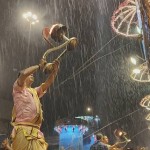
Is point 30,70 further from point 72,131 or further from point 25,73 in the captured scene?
point 72,131

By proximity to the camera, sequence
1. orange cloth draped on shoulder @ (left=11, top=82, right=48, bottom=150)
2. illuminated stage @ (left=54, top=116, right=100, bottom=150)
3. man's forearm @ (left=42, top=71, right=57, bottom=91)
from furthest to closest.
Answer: illuminated stage @ (left=54, top=116, right=100, bottom=150), man's forearm @ (left=42, top=71, right=57, bottom=91), orange cloth draped on shoulder @ (left=11, top=82, right=48, bottom=150)

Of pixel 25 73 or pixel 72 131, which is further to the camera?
pixel 72 131

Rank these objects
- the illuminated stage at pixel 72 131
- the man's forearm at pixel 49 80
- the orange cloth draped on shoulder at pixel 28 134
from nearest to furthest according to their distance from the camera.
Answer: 1. the orange cloth draped on shoulder at pixel 28 134
2. the man's forearm at pixel 49 80
3. the illuminated stage at pixel 72 131

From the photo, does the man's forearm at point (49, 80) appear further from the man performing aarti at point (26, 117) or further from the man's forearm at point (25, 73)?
the man's forearm at point (25, 73)

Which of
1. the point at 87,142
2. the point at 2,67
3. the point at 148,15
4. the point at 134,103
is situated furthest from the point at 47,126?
the point at 148,15

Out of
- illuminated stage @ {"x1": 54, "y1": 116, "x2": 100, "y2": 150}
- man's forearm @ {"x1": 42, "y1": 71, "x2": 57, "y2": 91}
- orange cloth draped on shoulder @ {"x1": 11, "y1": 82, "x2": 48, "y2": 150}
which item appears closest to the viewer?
orange cloth draped on shoulder @ {"x1": 11, "y1": 82, "x2": 48, "y2": 150}

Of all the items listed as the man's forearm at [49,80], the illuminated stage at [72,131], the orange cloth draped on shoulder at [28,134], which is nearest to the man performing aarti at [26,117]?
the orange cloth draped on shoulder at [28,134]

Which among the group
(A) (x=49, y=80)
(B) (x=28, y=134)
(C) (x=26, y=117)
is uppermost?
(A) (x=49, y=80)

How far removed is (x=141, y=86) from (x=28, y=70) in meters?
23.0

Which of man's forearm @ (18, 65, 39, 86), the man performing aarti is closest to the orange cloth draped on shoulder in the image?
the man performing aarti

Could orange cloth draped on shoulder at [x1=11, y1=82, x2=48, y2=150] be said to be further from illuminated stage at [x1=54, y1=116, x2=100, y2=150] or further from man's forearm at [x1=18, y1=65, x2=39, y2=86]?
illuminated stage at [x1=54, y1=116, x2=100, y2=150]

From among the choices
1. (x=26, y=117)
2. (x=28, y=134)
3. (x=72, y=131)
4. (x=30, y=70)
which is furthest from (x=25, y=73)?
(x=72, y=131)

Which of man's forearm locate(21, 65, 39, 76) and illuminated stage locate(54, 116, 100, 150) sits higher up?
illuminated stage locate(54, 116, 100, 150)

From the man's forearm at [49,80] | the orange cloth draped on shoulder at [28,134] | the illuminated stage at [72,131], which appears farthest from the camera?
the illuminated stage at [72,131]
